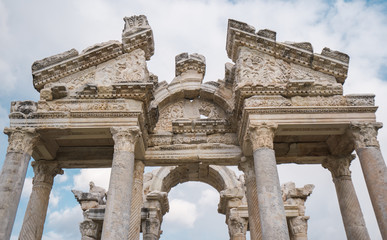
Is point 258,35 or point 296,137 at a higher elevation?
point 258,35

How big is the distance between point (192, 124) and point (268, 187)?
425 centimetres

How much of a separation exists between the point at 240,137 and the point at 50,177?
7.11 m

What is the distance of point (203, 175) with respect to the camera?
50.9 feet

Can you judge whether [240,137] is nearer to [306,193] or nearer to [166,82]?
[166,82]

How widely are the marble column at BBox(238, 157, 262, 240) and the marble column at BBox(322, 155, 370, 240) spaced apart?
303cm

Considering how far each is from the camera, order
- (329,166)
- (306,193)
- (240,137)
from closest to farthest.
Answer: (240,137)
(329,166)
(306,193)

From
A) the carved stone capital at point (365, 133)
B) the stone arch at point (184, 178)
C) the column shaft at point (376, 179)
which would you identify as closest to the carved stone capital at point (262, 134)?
the carved stone capital at point (365, 133)

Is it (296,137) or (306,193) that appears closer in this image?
(296,137)

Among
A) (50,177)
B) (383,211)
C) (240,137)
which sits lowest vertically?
(383,211)

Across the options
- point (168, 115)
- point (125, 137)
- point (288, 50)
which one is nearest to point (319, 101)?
point (288, 50)

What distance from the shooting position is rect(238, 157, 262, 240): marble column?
10680 millimetres

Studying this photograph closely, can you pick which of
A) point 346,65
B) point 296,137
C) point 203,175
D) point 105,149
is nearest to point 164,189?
point 203,175

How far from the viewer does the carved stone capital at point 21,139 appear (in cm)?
980

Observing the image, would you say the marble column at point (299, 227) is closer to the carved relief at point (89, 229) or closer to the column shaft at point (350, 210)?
the column shaft at point (350, 210)
